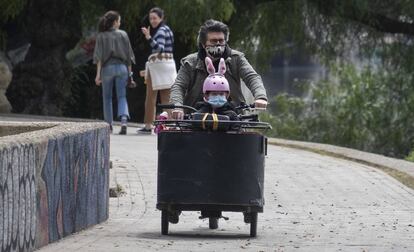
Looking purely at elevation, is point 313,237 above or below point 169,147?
below

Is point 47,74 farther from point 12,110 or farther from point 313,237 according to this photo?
point 313,237

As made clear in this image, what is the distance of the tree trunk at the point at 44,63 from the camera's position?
24.1 metres

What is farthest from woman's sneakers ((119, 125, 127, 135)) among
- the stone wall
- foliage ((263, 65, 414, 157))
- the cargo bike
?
foliage ((263, 65, 414, 157))

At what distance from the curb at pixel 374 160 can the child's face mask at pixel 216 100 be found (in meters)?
4.57

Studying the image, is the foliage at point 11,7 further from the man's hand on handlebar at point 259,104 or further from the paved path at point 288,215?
the man's hand on handlebar at point 259,104

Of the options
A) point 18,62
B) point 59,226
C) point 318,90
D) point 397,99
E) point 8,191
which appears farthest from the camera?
point 318,90

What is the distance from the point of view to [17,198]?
29.5 ft

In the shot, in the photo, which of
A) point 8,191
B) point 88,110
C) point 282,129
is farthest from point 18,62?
point 8,191

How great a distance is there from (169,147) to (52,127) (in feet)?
3.60

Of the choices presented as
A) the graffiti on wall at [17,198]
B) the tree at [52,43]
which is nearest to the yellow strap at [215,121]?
the graffiti on wall at [17,198]

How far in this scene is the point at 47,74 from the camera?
24344 millimetres

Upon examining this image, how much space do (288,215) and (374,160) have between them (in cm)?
497

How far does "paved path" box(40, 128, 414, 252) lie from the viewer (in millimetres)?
10211

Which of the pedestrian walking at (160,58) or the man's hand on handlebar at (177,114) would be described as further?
the pedestrian walking at (160,58)
